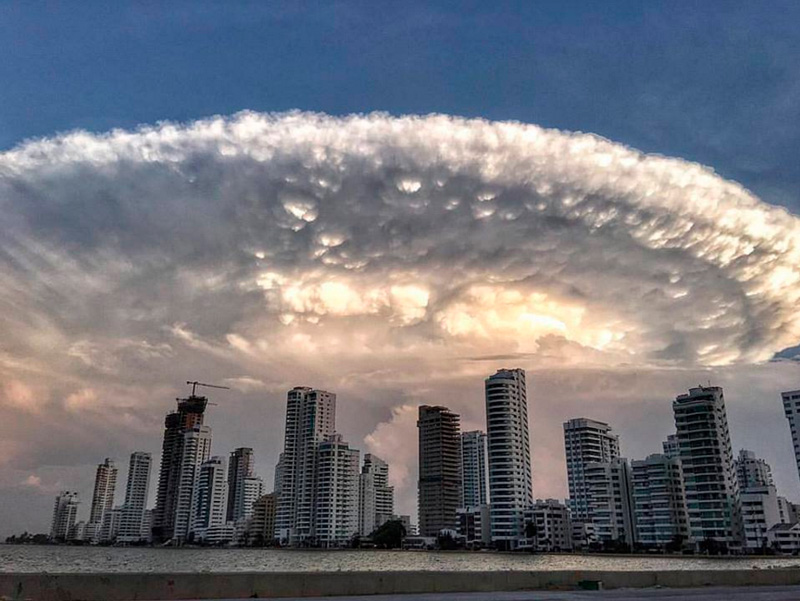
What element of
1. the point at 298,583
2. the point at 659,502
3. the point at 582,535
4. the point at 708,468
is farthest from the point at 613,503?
the point at 298,583

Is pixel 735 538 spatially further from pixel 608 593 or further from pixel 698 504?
pixel 608 593

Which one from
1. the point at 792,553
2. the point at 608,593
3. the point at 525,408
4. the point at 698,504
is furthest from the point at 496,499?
the point at 608,593

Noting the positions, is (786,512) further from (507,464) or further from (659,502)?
(507,464)

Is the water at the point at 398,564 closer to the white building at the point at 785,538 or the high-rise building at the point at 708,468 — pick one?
the white building at the point at 785,538

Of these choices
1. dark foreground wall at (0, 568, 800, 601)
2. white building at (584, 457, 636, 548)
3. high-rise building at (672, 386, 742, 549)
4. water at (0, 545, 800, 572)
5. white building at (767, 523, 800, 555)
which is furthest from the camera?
white building at (584, 457, 636, 548)

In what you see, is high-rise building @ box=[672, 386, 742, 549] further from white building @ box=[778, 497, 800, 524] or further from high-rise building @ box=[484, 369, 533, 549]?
high-rise building @ box=[484, 369, 533, 549]

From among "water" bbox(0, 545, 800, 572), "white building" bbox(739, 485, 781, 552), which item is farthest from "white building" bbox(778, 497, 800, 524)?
"water" bbox(0, 545, 800, 572)
